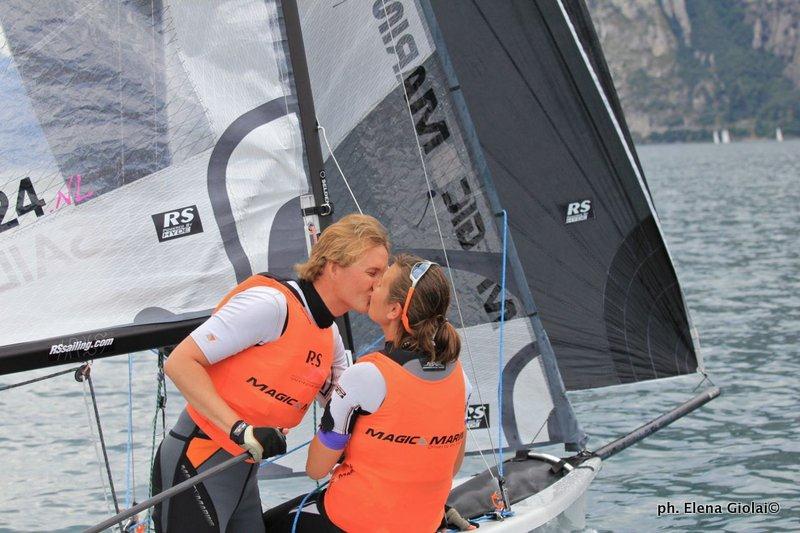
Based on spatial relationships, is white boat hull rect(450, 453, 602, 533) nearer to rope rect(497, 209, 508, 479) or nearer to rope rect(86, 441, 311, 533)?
rope rect(497, 209, 508, 479)

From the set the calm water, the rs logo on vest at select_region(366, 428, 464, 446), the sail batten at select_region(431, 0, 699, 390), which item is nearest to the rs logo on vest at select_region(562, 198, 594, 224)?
the sail batten at select_region(431, 0, 699, 390)

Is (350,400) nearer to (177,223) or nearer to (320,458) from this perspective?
(320,458)

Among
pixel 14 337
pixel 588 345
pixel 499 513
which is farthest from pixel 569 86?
pixel 14 337

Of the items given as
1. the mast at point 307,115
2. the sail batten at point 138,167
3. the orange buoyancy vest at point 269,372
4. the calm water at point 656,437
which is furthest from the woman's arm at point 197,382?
the calm water at point 656,437

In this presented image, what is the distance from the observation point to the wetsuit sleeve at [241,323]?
3021 millimetres

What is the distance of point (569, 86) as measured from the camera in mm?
5207

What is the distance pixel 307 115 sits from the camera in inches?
156

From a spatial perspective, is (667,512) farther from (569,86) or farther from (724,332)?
(724,332)

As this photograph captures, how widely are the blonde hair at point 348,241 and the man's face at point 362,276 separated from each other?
2 centimetres

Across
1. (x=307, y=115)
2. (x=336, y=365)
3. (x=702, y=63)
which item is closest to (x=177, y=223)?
(x=307, y=115)

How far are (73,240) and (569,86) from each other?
2487 mm

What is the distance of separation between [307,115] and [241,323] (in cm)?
116

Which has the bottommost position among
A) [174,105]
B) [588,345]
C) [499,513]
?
[499,513]

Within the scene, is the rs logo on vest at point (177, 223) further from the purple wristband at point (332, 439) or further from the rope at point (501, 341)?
the rope at point (501, 341)
